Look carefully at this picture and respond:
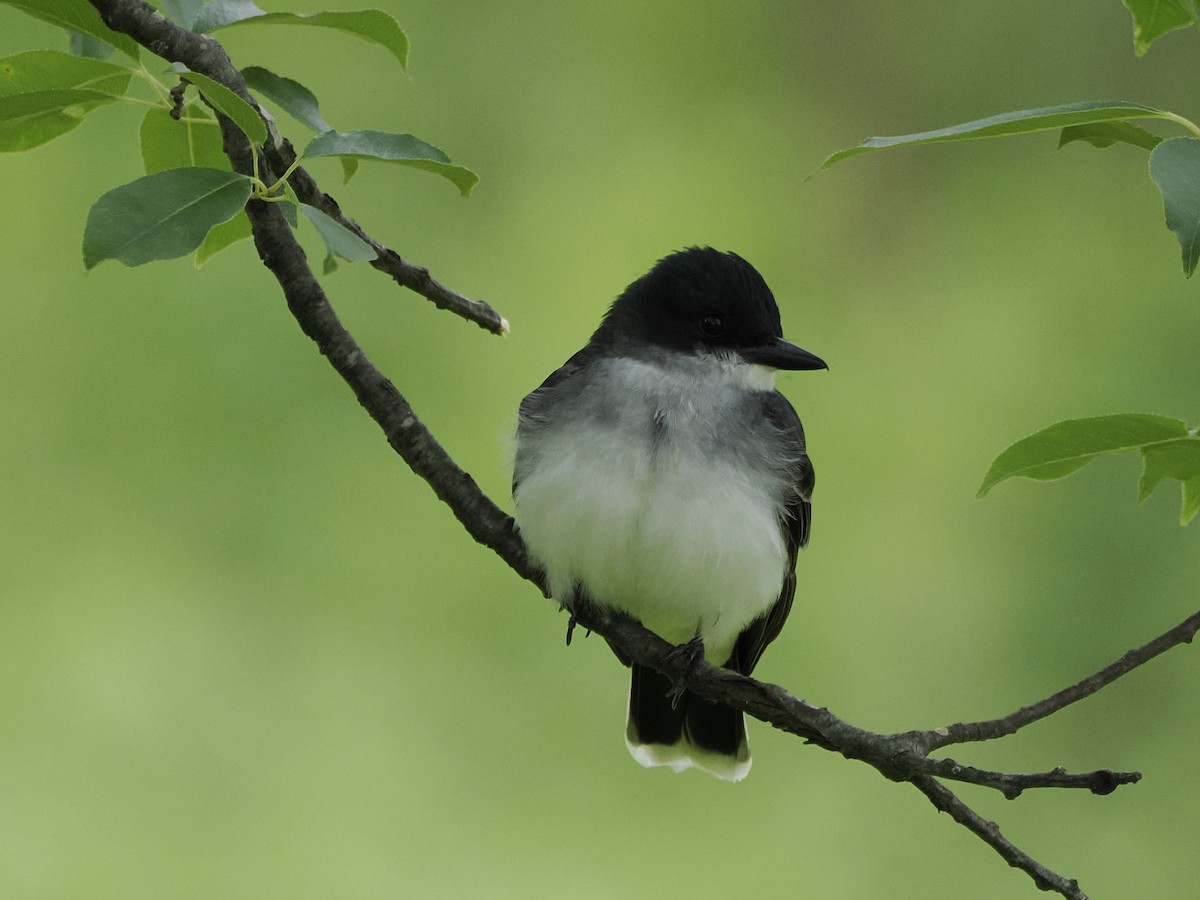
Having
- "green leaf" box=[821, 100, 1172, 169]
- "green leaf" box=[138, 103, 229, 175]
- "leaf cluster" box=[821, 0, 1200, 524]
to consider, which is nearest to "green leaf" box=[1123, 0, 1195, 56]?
"leaf cluster" box=[821, 0, 1200, 524]

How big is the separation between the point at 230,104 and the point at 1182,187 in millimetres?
818

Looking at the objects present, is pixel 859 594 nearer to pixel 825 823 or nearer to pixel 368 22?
pixel 825 823

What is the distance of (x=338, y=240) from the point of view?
4.87 ft

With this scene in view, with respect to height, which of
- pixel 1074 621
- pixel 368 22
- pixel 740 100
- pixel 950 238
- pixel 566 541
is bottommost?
pixel 566 541

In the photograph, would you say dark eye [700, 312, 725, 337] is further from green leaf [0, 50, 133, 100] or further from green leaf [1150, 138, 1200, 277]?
green leaf [1150, 138, 1200, 277]

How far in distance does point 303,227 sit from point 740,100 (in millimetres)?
2300

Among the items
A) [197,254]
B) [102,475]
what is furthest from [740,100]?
[197,254]

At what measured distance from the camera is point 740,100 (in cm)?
584

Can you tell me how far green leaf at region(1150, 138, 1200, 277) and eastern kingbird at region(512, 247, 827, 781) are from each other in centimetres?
115

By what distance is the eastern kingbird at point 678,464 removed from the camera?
250 centimetres

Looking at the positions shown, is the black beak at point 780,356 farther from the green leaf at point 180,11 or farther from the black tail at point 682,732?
the green leaf at point 180,11

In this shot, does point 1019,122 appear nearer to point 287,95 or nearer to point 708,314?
point 287,95

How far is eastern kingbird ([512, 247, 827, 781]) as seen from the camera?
8.20 ft

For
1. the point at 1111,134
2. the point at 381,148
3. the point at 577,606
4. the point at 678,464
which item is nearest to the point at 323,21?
the point at 381,148
